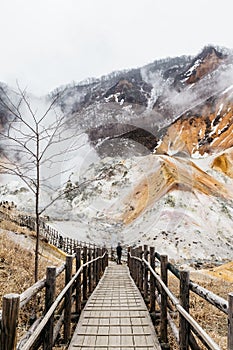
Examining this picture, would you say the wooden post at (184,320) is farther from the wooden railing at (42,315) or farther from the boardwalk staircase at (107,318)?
the wooden railing at (42,315)

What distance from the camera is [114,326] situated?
18.0ft

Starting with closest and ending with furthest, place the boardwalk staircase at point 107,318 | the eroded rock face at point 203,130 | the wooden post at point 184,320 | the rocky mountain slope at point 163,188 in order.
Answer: the boardwalk staircase at point 107,318 < the wooden post at point 184,320 < the rocky mountain slope at point 163,188 < the eroded rock face at point 203,130

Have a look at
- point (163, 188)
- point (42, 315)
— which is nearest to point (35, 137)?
point (42, 315)

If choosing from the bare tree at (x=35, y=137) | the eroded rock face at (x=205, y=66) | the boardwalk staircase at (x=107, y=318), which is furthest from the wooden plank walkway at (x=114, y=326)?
the eroded rock face at (x=205, y=66)

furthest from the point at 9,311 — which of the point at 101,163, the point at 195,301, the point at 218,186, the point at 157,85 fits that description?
the point at 157,85

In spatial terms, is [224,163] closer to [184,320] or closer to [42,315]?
[42,315]

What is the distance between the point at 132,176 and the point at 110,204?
480 centimetres

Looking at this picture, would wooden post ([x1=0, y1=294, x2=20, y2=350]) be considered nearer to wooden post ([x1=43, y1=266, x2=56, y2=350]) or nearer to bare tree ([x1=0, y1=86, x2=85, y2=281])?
wooden post ([x1=43, y1=266, x2=56, y2=350])

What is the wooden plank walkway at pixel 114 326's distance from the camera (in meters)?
Result: 4.62

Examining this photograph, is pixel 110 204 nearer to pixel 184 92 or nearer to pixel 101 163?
pixel 101 163

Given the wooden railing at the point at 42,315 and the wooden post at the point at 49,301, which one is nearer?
the wooden railing at the point at 42,315

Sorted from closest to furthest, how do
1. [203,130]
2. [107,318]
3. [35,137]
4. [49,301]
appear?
1. [49,301]
2. [107,318]
3. [35,137]
4. [203,130]

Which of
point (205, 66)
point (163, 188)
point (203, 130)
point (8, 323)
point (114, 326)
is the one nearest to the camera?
point (8, 323)

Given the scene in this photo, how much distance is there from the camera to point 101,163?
54.2 m
